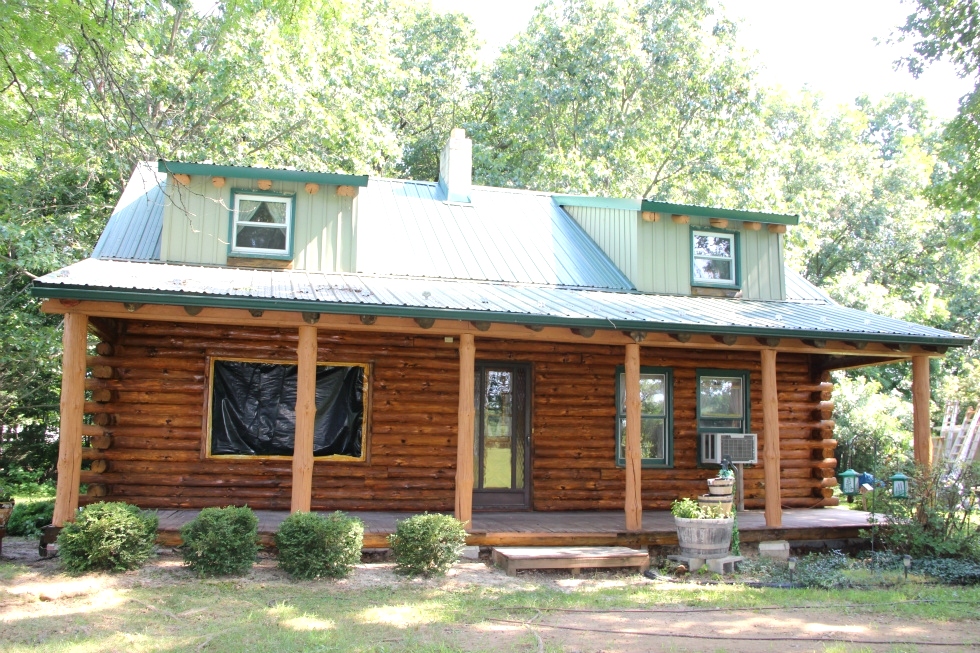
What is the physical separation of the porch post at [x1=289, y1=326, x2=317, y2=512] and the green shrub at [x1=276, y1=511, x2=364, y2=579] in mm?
773

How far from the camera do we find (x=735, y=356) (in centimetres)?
1396

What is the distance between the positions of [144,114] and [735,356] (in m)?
13.9

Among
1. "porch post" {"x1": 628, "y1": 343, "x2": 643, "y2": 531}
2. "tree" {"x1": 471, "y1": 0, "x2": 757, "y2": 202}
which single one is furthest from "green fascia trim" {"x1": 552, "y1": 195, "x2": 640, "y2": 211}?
"tree" {"x1": 471, "y1": 0, "x2": 757, "y2": 202}

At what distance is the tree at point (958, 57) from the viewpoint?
14375 millimetres

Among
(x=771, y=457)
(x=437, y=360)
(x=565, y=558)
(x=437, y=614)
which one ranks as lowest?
(x=437, y=614)

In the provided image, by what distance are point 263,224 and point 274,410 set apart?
2.76 meters

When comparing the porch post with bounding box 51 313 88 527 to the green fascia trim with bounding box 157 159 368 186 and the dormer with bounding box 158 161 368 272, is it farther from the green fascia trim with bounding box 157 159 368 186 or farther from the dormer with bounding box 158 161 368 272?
the green fascia trim with bounding box 157 159 368 186

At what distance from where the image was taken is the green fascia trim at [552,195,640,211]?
14315 millimetres

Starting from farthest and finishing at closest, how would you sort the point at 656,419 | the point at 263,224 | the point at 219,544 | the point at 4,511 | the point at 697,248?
the point at 697,248 → the point at 656,419 → the point at 263,224 → the point at 4,511 → the point at 219,544

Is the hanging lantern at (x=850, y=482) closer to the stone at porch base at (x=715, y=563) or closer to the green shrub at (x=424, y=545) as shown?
the stone at porch base at (x=715, y=563)

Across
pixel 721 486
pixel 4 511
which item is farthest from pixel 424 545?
pixel 4 511

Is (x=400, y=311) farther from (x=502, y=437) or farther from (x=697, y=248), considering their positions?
(x=697, y=248)

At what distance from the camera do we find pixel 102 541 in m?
8.61

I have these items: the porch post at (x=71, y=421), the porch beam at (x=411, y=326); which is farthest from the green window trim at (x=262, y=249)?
the porch post at (x=71, y=421)
